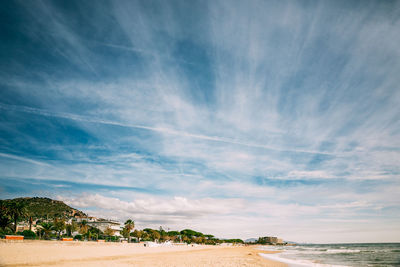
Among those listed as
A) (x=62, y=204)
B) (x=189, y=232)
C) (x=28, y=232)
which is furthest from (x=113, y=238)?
(x=62, y=204)

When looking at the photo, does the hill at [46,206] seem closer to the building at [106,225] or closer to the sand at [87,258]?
the building at [106,225]

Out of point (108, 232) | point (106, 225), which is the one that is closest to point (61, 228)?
point (108, 232)

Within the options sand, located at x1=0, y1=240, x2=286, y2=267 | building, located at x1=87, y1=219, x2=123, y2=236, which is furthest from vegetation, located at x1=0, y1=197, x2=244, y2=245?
sand, located at x1=0, y1=240, x2=286, y2=267

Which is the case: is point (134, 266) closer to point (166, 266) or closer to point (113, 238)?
point (166, 266)

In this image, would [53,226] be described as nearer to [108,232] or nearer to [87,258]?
[108,232]

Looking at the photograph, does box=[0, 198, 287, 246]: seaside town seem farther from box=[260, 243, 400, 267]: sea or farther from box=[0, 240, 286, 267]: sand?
box=[260, 243, 400, 267]: sea

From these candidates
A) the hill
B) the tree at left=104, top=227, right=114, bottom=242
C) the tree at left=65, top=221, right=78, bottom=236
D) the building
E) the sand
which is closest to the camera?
the sand

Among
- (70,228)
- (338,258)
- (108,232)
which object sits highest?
(70,228)

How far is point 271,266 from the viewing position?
88.6ft

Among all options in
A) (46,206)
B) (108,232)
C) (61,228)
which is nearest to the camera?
(61,228)

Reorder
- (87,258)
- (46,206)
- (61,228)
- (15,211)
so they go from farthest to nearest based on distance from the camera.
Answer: (46,206)
(61,228)
(15,211)
(87,258)

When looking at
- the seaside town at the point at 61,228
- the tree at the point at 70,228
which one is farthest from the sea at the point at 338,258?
the tree at the point at 70,228

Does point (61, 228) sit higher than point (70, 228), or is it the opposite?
point (61, 228)

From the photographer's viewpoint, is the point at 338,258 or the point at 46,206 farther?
the point at 46,206
